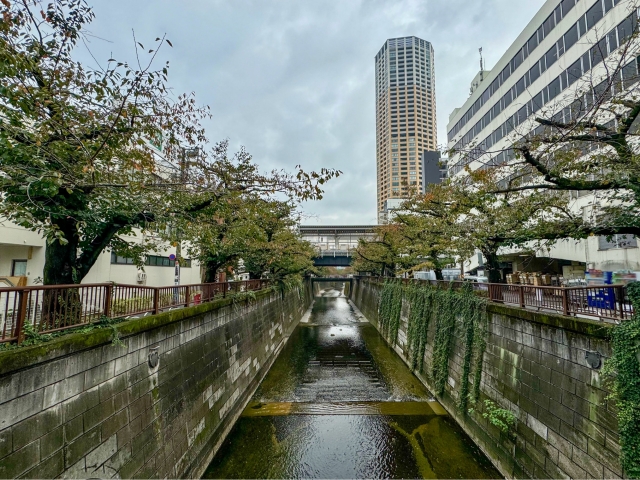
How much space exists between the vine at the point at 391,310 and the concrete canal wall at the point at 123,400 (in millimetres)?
14687

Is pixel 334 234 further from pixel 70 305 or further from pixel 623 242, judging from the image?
pixel 70 305

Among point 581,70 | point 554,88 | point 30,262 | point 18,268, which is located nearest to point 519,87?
point 554,88

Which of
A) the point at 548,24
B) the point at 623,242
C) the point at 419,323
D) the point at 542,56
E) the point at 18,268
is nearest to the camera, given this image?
the point at 18,268

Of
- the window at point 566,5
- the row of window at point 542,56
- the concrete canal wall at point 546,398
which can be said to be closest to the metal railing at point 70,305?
the concrete canal wall at point 546,398

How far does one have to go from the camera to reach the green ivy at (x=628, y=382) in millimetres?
4969

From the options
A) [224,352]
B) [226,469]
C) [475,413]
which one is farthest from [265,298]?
[475,413]

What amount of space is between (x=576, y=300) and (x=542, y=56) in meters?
23.8

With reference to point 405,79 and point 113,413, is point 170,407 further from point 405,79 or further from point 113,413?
point 405,79

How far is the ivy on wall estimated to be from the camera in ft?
35.3

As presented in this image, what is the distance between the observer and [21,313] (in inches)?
167

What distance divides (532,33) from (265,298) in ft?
94.8

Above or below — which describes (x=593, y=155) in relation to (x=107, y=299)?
above

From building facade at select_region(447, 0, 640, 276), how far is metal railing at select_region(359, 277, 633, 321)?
190 inches

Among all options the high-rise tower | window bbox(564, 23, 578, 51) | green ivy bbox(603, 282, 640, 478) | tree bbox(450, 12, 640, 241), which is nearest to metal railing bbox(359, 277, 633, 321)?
green ivy bbox(603, 282, 640, 478)
